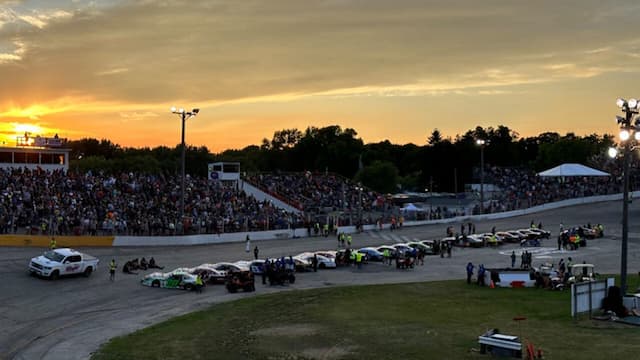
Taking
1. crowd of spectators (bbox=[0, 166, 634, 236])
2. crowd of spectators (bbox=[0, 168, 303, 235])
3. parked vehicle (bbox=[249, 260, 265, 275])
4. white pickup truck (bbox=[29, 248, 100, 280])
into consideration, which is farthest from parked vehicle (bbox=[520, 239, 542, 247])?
white pickup truck (bbox=[29, 248, 100, 280])

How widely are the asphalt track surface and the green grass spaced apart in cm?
200

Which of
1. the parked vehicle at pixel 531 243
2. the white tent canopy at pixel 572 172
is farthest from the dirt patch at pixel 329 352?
the white tent canopy at pixel 572 172

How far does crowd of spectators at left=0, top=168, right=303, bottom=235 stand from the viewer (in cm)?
4862

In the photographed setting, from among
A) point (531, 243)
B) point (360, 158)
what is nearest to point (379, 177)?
point (360, 158)

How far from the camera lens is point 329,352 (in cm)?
2058

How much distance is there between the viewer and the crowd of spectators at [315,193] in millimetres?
73938

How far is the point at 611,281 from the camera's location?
1016 inches

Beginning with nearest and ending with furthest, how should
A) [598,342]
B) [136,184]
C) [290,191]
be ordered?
[598,342] → [136,184] → [290,191]

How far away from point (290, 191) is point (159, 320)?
50.7 metres

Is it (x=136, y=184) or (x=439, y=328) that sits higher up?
(x=136, y=184)

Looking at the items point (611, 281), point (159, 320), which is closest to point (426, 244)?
point (611, 281)

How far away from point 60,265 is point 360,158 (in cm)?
11304

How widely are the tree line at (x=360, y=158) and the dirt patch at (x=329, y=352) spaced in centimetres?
11271

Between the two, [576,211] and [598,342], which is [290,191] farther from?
[598,342]
